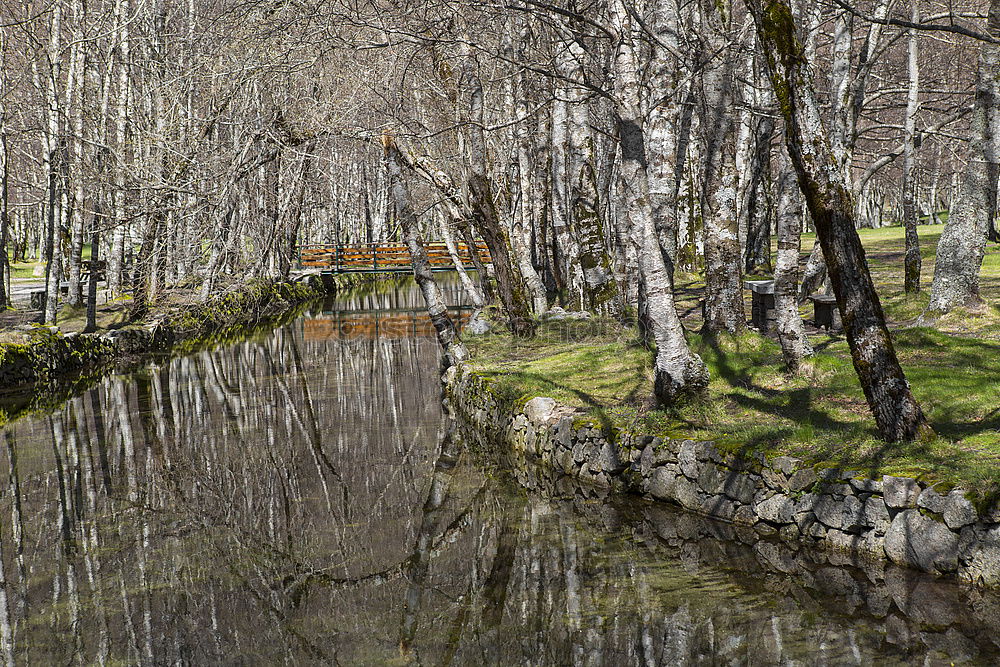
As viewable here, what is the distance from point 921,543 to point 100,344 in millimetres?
18741

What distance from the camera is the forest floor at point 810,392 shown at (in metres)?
7.77

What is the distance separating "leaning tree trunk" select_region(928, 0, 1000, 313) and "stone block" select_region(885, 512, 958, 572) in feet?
19.8

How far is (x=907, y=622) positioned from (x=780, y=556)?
1532 mm

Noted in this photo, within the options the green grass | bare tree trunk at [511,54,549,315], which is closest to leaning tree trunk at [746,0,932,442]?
bare tree trunk at [511,54,549,315]

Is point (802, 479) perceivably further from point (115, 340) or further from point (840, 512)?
point (115, 340)

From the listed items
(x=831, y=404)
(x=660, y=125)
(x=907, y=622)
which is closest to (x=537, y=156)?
(x=660, y=125)

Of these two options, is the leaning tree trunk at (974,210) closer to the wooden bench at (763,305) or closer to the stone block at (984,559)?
the wooden bench at (763,305)

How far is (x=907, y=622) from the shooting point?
6.39 meters

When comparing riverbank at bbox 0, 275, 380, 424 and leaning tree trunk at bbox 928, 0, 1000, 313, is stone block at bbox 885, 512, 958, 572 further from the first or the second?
riverbank at bbox 0, 275, 380, 424

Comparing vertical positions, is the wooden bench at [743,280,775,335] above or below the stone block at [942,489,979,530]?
above

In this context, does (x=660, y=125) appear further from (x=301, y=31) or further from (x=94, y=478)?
(x=94, y=478)

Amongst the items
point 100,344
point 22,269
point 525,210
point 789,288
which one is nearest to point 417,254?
point 789,288

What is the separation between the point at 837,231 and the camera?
318 inches

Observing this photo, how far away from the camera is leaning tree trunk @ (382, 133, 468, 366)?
1608cm
